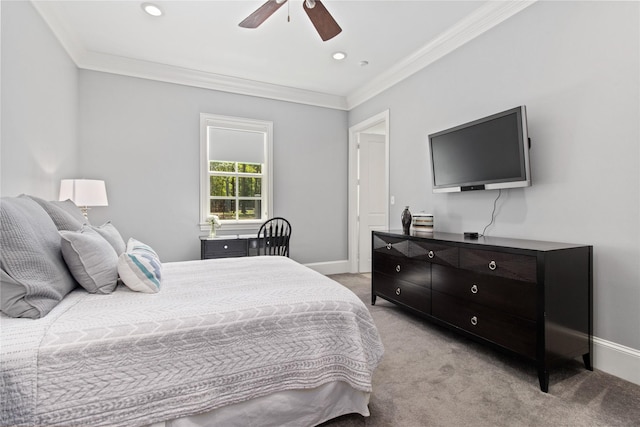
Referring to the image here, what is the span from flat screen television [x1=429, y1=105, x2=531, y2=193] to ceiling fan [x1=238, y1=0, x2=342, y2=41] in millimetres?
1414

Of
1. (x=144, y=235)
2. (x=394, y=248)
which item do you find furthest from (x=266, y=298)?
(x=144, y=235)

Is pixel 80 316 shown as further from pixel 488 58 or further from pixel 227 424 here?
pixel 488 58

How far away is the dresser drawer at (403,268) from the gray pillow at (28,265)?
7.99 feet

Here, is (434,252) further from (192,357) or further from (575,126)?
(192,357)

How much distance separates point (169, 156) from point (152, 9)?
1663 millimetres

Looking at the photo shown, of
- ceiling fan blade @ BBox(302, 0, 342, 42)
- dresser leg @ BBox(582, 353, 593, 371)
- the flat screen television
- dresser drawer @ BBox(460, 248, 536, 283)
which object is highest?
ceiling fan blade @ BBox(302, 0, 342, 42)

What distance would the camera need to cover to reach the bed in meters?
1.04

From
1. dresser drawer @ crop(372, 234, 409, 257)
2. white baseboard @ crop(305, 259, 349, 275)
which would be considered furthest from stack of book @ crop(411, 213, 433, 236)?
white baseboard @ crop(305, 259, 349, 275)

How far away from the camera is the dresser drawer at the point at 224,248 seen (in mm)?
3785

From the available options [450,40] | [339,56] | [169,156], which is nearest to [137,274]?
[169,156]

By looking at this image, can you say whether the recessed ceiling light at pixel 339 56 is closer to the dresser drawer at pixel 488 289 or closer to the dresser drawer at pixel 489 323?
the dresser drawer at pixel 488 289

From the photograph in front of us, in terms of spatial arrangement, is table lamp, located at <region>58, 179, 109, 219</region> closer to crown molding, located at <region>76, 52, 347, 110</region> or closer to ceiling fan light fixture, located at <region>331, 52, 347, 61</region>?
crown molding, located at <region>76, 52, 347, 110</region>

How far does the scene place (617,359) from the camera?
1953 mm

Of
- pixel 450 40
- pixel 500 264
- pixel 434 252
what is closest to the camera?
pixel 500 264
